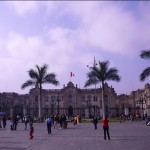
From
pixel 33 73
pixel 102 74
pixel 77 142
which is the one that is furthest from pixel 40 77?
pixel 77 142

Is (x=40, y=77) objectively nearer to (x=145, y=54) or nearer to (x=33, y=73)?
(x=33, y=73)

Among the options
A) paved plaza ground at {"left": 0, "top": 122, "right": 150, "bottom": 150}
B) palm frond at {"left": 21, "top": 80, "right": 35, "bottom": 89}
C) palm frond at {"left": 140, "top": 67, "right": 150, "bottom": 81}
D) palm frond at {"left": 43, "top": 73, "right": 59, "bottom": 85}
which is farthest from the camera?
palm frond at {"left": 21, "top": 80, "right": 35, "bottom": 89}

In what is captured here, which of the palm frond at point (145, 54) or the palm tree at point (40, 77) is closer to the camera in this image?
the palm frond at point (145, 54)

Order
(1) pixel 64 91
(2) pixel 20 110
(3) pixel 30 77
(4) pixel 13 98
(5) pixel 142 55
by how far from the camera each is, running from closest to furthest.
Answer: (5) pixel 142 55 → (3) pixel 30 77 → (2) pixel 20 110 → (1) pixel 64 91 → (4) pixel 13 98

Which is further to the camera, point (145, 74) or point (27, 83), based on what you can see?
point (27, 83)

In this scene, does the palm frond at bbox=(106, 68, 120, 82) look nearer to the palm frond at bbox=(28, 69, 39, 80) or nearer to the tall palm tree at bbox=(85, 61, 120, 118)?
the tall palm tree at bbox=(85, 61, 120, 118)

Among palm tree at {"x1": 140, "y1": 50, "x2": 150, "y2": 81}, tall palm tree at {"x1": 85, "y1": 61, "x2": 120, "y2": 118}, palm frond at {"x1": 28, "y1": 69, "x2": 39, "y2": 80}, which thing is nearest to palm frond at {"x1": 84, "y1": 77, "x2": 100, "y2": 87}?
tall palm tree at {"x1": 85, "y1": 61, "x2": 120, "y2": 118}

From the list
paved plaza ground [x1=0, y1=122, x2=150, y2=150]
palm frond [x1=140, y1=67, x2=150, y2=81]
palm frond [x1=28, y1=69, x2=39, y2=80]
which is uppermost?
palm frond [x1=28, y1=69, x2=39, y2=80]

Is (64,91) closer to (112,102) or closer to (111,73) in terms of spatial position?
(112,102)

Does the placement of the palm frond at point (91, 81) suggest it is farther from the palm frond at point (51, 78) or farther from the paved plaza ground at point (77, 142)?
the paved plaza ground at point (77, 142)

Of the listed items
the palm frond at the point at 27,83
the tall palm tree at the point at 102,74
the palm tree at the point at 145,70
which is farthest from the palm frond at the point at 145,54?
the palm frond at the point at 27,83

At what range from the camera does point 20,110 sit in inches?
3509

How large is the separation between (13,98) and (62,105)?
25.1 meters

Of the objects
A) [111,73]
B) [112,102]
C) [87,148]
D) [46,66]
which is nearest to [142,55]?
[111,73]
